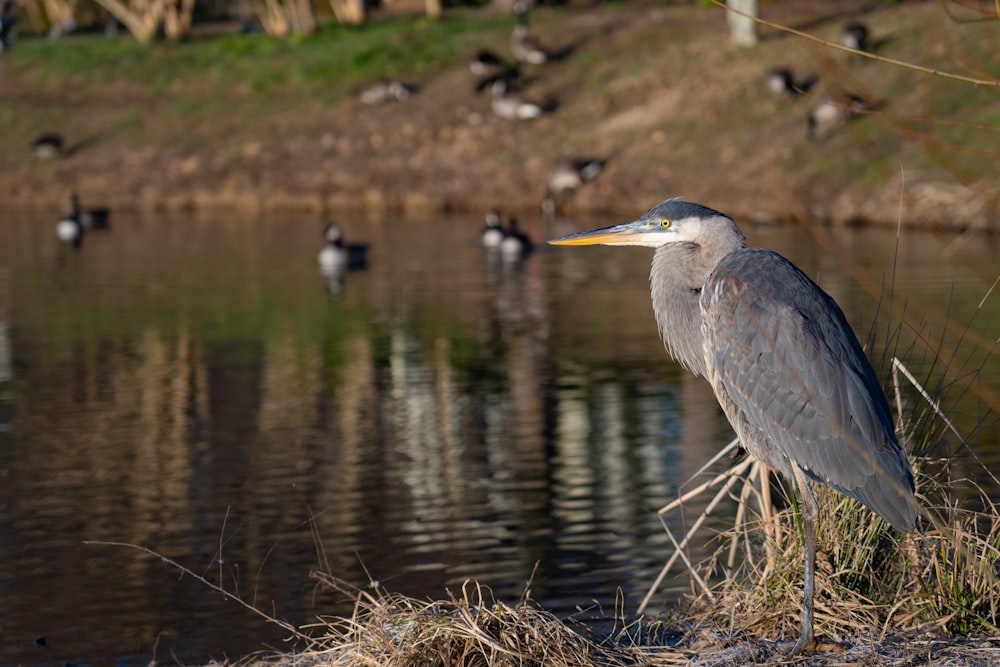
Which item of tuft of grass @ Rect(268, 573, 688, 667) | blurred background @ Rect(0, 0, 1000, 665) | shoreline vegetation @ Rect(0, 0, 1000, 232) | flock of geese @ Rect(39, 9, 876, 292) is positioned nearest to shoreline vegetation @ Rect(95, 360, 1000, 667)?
tuft of grass @ Rect(268, 573, 688, 667)

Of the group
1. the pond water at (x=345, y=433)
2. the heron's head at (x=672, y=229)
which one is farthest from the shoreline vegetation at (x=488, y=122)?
the heron's head at (x=672, y=229)

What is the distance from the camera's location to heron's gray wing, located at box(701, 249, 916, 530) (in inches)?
233

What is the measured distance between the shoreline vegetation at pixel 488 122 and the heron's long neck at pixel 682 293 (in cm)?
1857

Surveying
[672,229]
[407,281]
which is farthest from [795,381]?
[407,281]

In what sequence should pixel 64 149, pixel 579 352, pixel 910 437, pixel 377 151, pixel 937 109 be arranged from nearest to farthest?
pixel 910 437 < pixel 579 352 < pixel 937 109 < pixel 377 151 < pixel 64 149

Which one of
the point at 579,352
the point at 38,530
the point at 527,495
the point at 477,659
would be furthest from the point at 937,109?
the point at 477,659

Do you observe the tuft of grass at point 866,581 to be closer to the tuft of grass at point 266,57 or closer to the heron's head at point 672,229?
the heron's head at point 672,229

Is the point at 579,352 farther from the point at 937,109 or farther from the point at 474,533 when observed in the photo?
the point at 937,109

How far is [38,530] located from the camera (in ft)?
31.9

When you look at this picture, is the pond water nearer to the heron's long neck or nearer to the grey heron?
the grey heron

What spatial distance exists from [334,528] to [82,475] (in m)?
2.56

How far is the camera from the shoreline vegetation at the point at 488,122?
30688mm

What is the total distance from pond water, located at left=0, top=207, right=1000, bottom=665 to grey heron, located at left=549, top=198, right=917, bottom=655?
41cm

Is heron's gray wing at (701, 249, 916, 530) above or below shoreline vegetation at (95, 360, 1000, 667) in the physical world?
above
